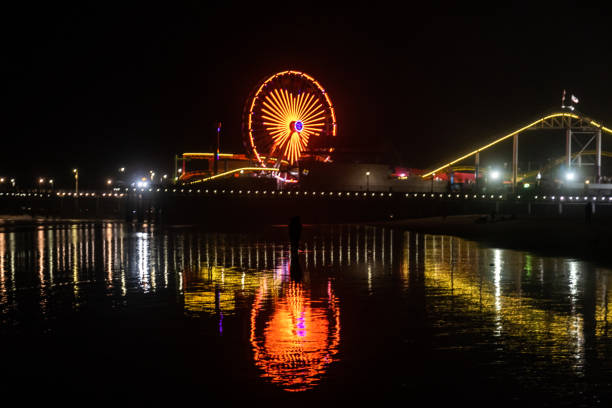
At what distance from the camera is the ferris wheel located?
226ft

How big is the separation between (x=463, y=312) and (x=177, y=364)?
227 inches

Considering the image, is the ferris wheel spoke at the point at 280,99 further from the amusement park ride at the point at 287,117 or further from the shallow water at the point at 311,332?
the shallow water at the point at 311,332

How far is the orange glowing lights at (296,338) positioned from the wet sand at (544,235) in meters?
11.3

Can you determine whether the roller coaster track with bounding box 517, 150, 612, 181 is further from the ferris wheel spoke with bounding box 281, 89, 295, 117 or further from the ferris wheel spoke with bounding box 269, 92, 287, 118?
the ferris wheel spoke with bounding box 269, 92, 287, 118

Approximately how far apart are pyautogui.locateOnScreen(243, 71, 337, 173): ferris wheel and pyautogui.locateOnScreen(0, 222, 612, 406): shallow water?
48.6 metres

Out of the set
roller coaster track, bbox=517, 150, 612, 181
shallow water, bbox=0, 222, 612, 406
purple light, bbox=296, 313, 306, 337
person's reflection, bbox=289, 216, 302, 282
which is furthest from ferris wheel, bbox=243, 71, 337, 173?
purple light, bbox=296, 313, 306, 337

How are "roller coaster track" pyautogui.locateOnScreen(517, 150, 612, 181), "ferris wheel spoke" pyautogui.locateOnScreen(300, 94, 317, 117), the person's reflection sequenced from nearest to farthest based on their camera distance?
the person's reflection < "ferris wheel spoke" pyautogui.locateOnScreen(300, 94, 317, 117) < "roller coaster track" pyautogui.locateOnScreen(517, 150, 612, 181)

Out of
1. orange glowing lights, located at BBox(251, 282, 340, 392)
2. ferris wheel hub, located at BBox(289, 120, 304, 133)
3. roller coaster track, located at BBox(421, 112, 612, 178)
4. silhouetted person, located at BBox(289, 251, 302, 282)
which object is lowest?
orange glowing lights, located at BBox(251, 282, 340, 392)

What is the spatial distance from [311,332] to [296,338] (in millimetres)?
509

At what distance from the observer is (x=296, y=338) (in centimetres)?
1048

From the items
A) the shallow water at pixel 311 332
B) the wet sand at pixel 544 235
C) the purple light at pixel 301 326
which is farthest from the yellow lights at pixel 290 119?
the purple light at pixel 301 326

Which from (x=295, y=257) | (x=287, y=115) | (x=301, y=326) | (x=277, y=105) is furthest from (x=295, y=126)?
(x=301, y=326)

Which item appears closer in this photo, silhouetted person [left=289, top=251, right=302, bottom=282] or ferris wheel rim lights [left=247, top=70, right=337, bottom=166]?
silhouetted person [left=289, top=251, right=302, bottom=282]

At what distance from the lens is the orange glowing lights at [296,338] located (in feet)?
28.3
